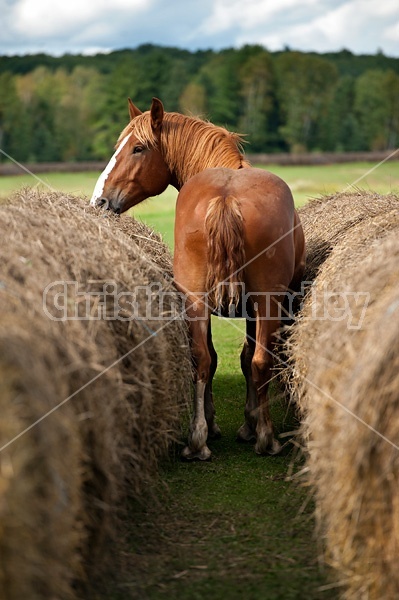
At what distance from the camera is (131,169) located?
7012mm

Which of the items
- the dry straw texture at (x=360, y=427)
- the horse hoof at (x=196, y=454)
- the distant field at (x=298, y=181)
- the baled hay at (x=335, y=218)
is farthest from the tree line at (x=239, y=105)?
the dry straw texture at (x=360, y=427)

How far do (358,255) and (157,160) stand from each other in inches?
94.9

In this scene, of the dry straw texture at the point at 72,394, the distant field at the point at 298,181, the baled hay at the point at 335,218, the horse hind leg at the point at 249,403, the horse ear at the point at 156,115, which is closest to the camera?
the dry straw texture at the point at 72,394

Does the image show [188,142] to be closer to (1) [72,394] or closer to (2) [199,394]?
(2) [199,394]

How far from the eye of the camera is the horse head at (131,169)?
697 cm

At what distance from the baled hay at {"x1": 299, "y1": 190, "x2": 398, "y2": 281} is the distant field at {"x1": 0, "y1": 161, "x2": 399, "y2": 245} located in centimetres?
1184

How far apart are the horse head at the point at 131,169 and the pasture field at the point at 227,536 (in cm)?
223

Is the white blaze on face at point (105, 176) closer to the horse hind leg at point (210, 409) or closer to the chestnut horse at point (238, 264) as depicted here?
the chestnut horse at point (238, 264)

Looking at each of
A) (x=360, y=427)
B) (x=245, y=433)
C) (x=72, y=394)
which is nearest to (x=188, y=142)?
(x=245, y=433)

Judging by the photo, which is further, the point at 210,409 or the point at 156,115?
the point at 156,115

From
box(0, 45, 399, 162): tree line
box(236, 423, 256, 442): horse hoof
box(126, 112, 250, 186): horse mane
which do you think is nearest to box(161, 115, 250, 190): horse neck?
box(126, 112, 250, 186): horse mane

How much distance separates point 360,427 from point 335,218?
3.99 meters

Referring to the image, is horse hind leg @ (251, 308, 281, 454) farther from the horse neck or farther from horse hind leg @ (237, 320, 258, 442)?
the horse neck

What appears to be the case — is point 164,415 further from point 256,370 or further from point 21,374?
point 21,374
